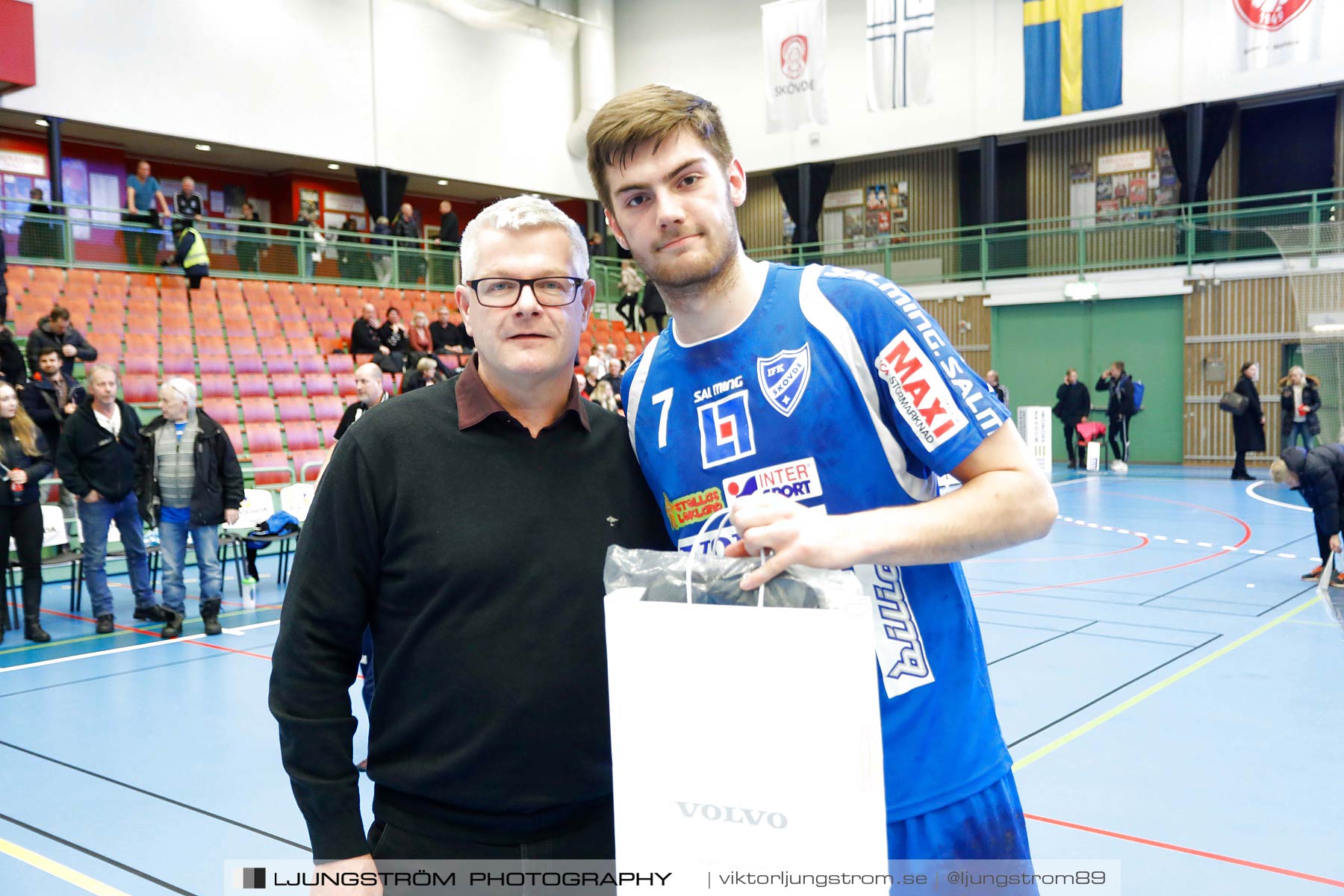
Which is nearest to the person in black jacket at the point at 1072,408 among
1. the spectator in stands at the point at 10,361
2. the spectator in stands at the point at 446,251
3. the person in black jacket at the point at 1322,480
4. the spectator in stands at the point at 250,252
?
the person in black jacket at the point at 1322,480

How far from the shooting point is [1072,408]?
18.5 m

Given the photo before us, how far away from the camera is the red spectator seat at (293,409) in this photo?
41.6 ft

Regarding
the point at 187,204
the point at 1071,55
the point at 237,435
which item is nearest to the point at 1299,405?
the point at 1071,55

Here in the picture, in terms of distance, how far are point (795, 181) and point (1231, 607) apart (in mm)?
18396

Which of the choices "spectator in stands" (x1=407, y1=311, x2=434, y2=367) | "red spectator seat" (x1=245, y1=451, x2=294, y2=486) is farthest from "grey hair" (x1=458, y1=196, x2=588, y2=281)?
"spectator in stands" (x1=407, y1=311, x2=434, y2=367)

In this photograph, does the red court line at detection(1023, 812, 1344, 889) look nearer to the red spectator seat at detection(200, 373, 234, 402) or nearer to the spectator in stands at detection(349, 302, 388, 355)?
the red spectator seat at detection(200, 373, 234, 402)

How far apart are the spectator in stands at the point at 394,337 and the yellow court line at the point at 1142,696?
10644 mm

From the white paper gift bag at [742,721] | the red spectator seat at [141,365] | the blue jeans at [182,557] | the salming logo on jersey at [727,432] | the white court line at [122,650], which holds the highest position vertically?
the red spectator seat at [141,365]

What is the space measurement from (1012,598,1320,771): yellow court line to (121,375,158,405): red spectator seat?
10.8 metres

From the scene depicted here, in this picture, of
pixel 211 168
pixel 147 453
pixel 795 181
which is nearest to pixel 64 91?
pixel 211 168

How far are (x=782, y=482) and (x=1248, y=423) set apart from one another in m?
17.2

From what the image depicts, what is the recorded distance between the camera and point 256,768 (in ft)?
14.9

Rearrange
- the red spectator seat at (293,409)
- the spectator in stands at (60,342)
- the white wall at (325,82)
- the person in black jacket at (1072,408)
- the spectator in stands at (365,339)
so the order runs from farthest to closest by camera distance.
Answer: the person in black jacket at (1072,408) < the white wall at (325,82) < the spectator in stands at (365,339) < the red spectator seat at (293,409) < the spectator in stands at (60,342)

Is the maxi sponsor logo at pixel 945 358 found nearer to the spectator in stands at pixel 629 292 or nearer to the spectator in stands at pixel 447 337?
the spectator in stands at pixel 447 337
